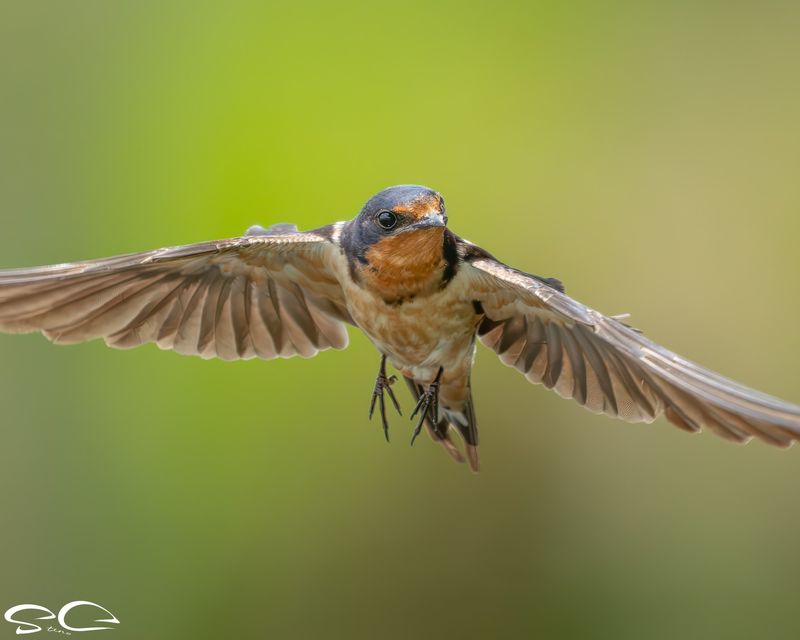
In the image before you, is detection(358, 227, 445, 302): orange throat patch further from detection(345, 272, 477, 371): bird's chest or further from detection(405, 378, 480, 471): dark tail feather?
detection(405, 378, 480, 471): dark tail feather

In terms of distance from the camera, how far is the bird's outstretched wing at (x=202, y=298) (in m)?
4.39

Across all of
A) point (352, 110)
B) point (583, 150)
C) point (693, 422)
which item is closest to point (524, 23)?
point (583, 150)

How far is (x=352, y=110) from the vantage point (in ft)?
26.4

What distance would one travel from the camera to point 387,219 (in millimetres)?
4051

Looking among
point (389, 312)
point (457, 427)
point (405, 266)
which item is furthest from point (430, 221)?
point (457, 427)

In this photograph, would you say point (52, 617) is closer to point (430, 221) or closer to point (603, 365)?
point (603, 365)

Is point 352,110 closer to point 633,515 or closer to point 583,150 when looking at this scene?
point 583,150

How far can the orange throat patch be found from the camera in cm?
413

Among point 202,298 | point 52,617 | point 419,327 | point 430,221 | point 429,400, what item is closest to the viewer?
point 430,221

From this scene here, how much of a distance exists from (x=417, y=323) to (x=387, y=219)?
1.36ft

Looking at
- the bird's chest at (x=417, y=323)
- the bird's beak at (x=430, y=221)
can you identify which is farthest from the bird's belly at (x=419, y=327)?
the bird's beak at (x=430, y=221)

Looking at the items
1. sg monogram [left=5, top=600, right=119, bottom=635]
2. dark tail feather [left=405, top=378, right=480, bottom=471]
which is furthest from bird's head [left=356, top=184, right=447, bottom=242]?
sg monogram [left=5, top=600, right=119, bottom=635]

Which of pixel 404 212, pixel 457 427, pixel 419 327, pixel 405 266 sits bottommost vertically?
pixel 457 427

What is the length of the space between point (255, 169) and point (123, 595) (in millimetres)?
2701
